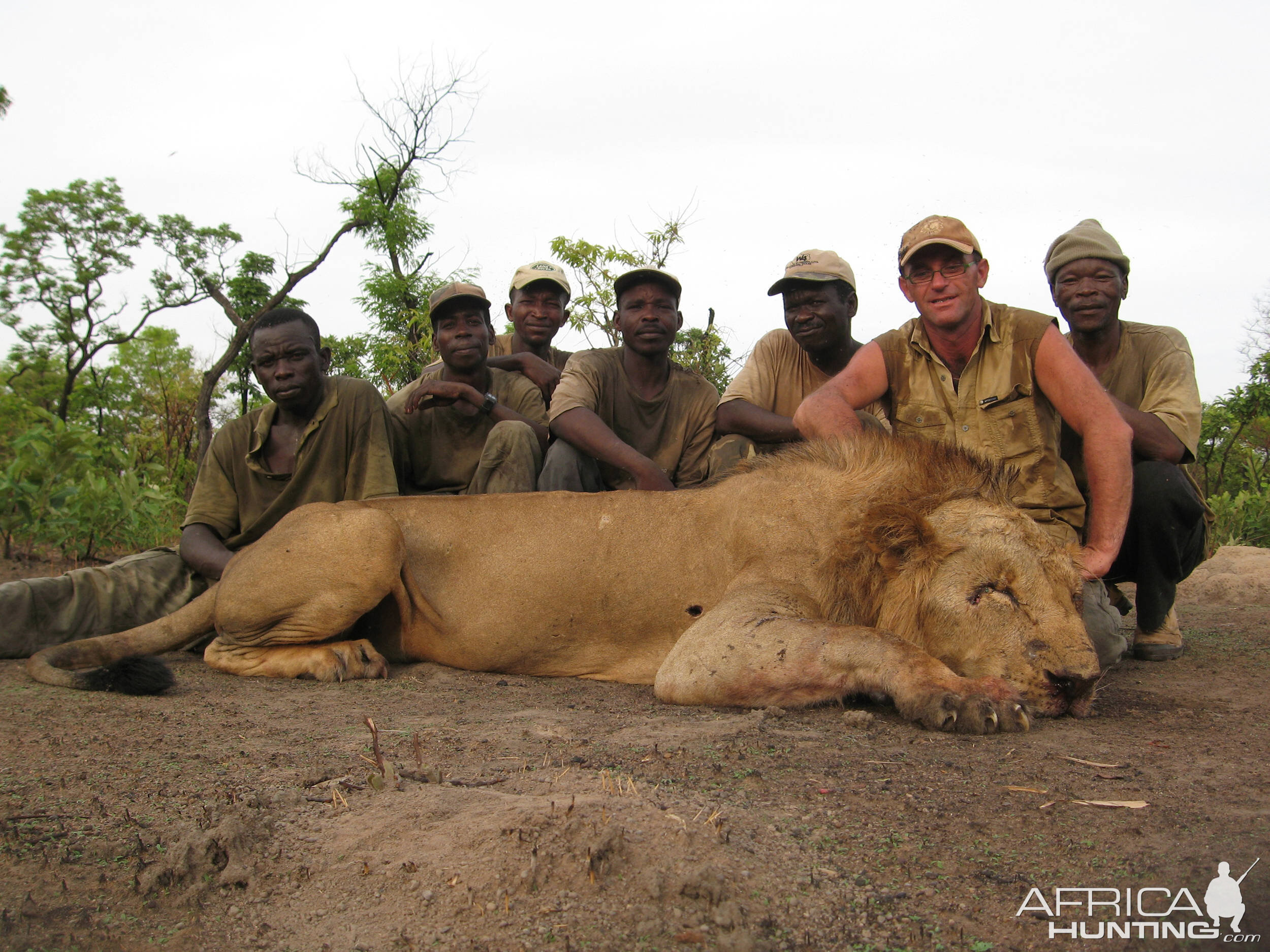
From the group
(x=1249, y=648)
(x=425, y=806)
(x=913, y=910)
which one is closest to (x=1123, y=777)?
(x=913, y=910)

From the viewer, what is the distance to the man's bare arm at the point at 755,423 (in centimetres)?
543

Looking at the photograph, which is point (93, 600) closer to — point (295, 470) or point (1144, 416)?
point (295, 470)

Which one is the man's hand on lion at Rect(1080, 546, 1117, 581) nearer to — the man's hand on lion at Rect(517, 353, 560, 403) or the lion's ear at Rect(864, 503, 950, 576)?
the lion's ear at Rect(864, 503, 950, 576)

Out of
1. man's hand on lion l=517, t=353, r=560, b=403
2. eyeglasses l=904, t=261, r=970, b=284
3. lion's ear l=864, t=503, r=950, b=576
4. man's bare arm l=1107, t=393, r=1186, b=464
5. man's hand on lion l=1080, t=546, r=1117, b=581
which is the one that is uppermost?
eyeglasses l=904, t=261, r=970, b=284

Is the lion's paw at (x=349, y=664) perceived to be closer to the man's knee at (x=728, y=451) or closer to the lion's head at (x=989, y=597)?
the lion's head at (x=989, y=597)

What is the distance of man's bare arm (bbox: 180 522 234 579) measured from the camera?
5.12 meters

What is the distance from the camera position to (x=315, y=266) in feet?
64.7

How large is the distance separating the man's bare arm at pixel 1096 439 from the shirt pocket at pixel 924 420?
0.44 meters

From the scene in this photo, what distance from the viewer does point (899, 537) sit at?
139 inches

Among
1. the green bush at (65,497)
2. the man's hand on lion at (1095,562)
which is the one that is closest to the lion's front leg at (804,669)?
the man's hand on lion at (1095,562)

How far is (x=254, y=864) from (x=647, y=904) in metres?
0.76

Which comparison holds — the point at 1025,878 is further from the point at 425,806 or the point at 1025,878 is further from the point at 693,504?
the point at 693,504

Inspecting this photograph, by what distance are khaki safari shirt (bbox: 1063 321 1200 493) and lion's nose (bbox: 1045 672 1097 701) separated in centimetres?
173

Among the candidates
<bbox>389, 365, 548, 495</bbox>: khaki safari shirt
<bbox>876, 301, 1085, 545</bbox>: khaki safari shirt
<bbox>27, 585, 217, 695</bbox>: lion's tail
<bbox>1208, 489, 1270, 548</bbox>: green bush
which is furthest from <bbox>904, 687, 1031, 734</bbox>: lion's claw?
<bbox>1208, 489, 1270, 548</bbox>: green bush
